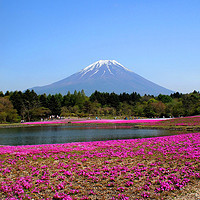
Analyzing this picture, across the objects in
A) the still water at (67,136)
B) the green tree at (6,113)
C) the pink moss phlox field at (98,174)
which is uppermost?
the green tree at (6,113)

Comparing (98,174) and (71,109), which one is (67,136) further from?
(71,109)

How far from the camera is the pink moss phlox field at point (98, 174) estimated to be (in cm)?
808

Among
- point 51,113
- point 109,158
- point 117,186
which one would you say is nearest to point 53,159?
point 109,158

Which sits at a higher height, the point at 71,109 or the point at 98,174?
the point at 71,109

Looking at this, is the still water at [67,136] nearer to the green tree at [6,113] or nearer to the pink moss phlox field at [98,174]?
the pink moss phlox field at [98,174]

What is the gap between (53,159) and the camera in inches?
497

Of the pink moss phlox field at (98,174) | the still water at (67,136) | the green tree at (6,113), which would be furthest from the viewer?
the green tree at (6,113)

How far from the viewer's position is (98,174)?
32.2ft

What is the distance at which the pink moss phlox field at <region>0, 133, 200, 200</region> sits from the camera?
808cm

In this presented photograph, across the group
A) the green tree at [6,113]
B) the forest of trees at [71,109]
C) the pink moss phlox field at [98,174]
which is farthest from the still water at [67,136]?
the forest of trees at [71,109]

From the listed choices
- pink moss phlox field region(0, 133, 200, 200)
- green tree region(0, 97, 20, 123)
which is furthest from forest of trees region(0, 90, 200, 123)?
pink moss phlox field region(0, 133, 200, 200)

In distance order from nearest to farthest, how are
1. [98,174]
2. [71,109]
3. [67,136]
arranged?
[98,174], [67,136], [71,109]

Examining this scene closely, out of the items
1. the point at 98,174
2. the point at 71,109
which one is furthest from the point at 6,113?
the point at 98,174

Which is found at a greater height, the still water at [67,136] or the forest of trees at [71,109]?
the forest of trees at [71,109]
